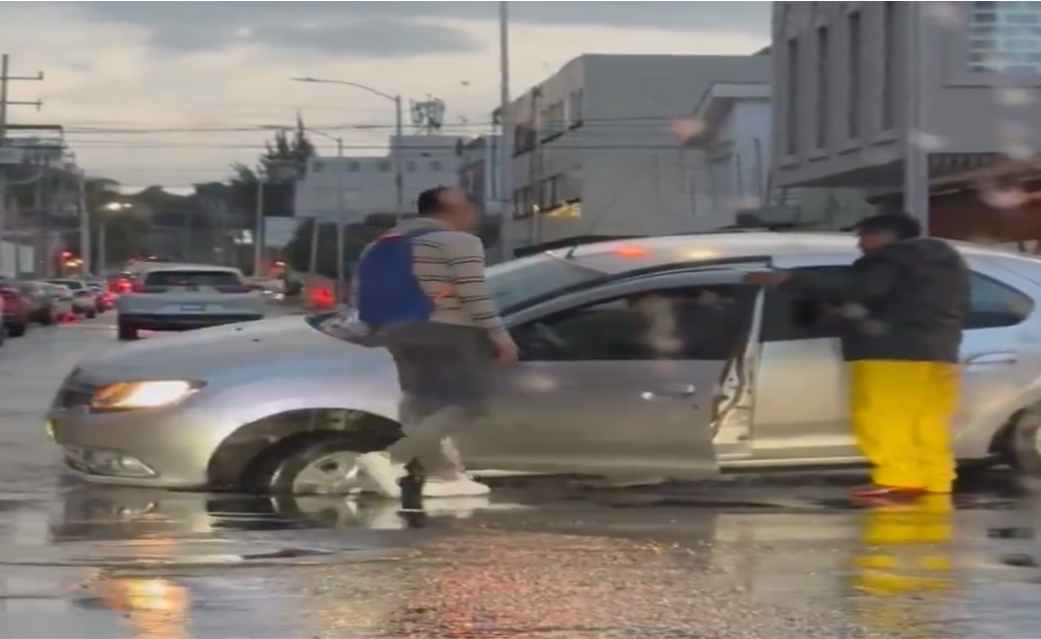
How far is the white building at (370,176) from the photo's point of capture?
4022 centimetres

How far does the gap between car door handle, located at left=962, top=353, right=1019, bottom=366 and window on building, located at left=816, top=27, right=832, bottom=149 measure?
12.7 meters

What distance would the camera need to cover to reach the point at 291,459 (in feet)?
28.9

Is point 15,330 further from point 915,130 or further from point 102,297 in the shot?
point 102,297

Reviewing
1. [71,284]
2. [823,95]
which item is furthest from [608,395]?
[71,284]

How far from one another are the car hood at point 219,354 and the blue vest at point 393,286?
0.32m

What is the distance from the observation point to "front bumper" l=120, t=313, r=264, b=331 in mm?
28750

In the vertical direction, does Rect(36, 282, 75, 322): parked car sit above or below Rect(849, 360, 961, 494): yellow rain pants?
below

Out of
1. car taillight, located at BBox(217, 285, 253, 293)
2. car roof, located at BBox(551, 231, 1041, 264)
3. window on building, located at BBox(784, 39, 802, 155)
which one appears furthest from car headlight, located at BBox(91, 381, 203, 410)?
car taillight, located at BBox(217, 285, 253, 293)

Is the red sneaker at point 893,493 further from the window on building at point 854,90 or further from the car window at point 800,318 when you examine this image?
the window on building at point 854,90

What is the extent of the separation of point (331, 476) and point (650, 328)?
1.67 meters

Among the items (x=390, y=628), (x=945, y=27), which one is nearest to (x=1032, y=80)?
(x=945, y=27)

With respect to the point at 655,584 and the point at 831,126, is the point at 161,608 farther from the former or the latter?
the point at 831,126

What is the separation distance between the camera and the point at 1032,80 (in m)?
20.8

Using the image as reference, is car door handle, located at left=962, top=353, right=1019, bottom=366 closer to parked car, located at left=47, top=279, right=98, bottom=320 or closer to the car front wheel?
the car front wheel
